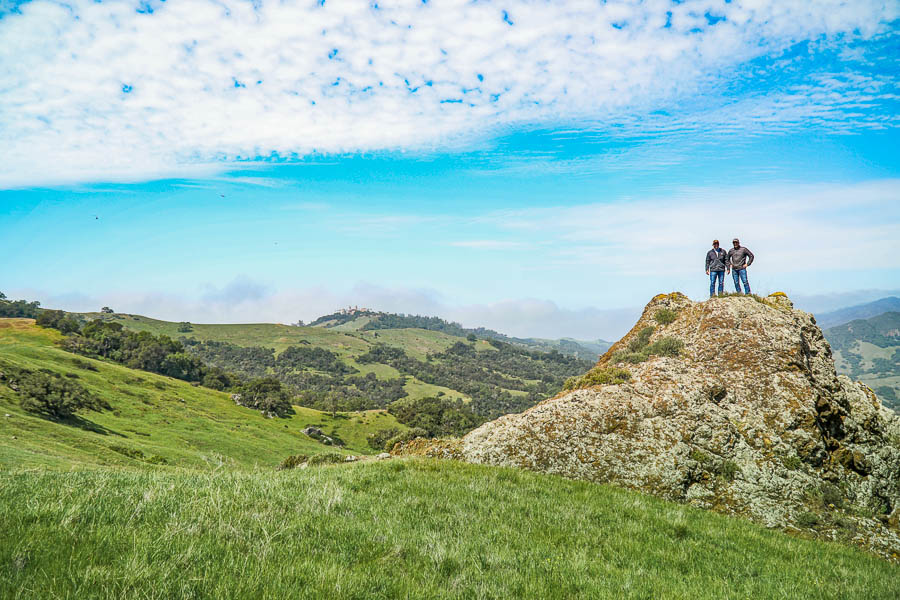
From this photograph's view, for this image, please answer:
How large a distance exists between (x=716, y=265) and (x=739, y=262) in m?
0.99

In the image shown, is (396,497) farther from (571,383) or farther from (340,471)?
(571,383)

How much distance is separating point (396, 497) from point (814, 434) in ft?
Result: 44.2

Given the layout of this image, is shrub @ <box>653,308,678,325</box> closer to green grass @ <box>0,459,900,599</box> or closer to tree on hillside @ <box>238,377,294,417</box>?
green grass @ <box>0,459,900,599</box>

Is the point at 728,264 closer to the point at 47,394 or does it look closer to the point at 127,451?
the point at 127,451

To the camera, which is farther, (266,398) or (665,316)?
(266,398)

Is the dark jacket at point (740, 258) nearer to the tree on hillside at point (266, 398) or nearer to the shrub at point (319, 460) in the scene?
the shrub at point (319, 460)

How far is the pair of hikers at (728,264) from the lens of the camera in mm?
22000

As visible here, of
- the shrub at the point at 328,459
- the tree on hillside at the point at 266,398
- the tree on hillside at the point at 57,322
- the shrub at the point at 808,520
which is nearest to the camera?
the shrub at the point at 808,520

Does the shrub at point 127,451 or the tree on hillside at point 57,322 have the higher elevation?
the tree on hillside at point 57,322

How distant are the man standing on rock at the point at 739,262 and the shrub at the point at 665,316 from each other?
152 inches

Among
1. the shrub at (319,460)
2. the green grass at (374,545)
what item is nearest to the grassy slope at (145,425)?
the shrub at (319,460)

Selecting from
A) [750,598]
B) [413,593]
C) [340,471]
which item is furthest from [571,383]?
[413,593]

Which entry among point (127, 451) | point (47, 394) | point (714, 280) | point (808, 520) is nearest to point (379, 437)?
point (47, 394)

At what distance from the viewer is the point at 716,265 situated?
74.4 ft
